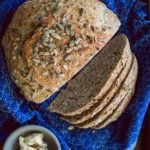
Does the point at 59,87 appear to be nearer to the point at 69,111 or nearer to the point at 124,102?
the point at 69,111

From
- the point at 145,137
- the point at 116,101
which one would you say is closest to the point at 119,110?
the point at 116,101

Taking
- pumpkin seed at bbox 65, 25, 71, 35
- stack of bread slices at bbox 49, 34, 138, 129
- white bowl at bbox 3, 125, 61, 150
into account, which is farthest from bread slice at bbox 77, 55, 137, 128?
pumpkin seed at bbox 65, 25, 71, 35

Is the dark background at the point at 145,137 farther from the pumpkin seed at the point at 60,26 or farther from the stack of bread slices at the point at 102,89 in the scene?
the pumpkin seed at the point at 60,26

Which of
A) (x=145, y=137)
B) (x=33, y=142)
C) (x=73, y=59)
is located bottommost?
(x=145, y=137)

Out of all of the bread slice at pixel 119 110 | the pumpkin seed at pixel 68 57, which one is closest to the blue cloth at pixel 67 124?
the bread slice at pixel 119 110

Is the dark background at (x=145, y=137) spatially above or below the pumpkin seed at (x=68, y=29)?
below

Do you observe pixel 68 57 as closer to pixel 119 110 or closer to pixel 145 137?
pixel 119 110

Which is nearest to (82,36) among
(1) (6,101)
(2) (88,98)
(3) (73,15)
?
(3) (73,15)
